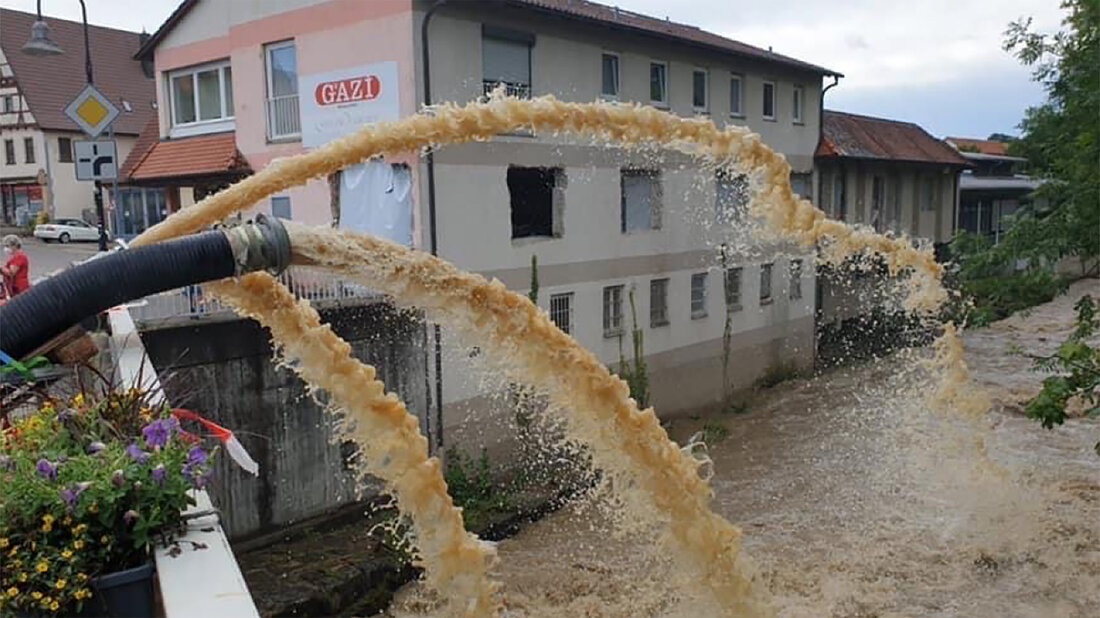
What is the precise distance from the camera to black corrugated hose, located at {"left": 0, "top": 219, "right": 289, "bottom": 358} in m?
2.82

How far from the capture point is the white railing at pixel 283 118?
16391 mm

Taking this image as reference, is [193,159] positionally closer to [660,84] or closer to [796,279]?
[660,84]

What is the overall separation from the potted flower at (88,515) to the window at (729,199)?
60.2 feet

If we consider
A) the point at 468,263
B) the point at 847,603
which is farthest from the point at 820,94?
the point at 847,603

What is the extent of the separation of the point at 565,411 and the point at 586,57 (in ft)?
38.3

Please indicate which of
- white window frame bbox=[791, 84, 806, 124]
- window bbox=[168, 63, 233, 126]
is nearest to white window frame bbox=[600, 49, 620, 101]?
window bbox=[168, 63, 233, 126]

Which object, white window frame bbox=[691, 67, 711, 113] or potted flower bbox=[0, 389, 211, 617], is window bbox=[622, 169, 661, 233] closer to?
white window frame bbox=[691, 67, 711, 113]

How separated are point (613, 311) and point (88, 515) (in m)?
16.1

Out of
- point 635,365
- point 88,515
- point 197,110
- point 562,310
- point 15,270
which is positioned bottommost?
point 635,365

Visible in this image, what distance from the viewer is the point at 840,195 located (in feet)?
85.3

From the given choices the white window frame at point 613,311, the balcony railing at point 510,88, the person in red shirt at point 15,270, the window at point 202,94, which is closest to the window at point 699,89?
the white window frame at point 613,311

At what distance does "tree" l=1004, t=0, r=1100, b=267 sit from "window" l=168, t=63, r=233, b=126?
14.4m

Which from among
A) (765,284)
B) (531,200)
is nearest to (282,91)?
(531,200)

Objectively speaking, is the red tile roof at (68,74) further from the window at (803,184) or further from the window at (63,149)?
the window at (803,184)
